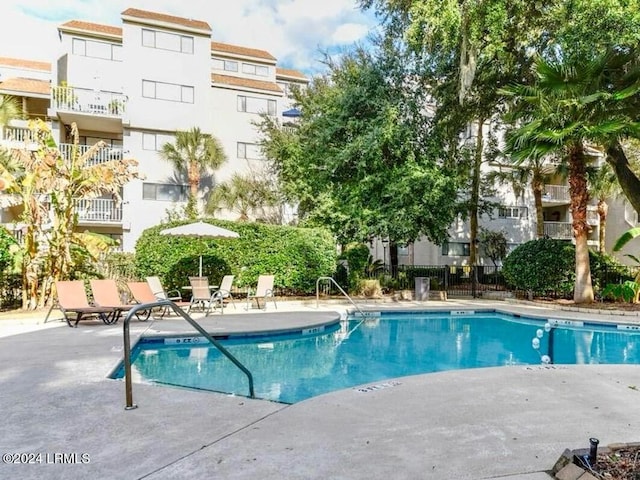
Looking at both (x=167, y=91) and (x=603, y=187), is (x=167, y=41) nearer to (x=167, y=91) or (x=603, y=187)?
(x=167, y=91)

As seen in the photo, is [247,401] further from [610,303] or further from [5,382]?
[610,303]

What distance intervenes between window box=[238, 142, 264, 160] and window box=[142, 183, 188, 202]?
388 centimetres

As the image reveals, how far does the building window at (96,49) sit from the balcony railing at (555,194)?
86.6ft

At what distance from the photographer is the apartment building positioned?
2339 centimetres

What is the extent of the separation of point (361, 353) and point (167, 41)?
72.2ft

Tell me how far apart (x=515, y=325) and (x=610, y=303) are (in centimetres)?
454

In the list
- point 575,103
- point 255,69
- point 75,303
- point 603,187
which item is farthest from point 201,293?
point 255,69

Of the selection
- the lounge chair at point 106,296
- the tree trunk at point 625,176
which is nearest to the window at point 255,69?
the tree trunk at point 625,176

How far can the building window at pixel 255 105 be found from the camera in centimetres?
2706

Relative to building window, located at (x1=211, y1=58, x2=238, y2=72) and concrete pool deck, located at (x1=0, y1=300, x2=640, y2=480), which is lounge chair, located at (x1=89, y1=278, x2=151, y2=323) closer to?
concrete pool deck, located at (x1=0, y1=300, x2=640, y2=480)

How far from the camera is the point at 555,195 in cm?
3000

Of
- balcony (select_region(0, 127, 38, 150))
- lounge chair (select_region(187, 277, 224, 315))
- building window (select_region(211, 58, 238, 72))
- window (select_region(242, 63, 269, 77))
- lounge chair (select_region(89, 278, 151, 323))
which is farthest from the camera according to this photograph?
window (select_region(242, 63, 269, 77))

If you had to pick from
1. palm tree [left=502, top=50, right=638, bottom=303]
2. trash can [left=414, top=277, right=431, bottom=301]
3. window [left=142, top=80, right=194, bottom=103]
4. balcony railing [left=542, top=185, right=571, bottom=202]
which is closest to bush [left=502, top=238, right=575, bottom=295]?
trash can [left=414, top=277, right=431, bottom=301]

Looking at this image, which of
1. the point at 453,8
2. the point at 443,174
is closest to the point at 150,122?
the point at 443,174
